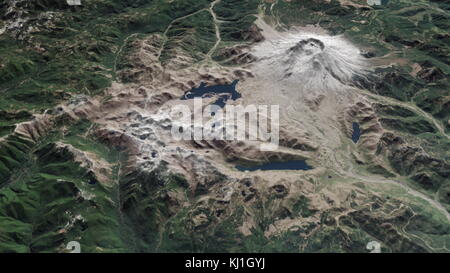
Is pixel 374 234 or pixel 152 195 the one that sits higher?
pixel 152 195

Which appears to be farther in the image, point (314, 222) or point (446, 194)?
point (446, 194)

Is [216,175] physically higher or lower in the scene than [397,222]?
higher

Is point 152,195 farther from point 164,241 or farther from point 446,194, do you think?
point 446,194

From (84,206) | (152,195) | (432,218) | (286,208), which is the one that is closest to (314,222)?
(286,208)
